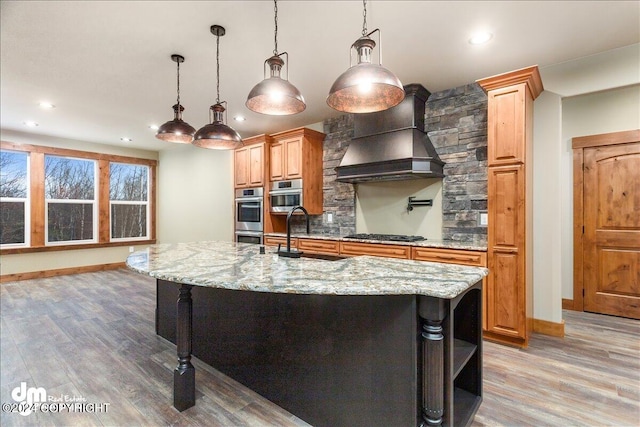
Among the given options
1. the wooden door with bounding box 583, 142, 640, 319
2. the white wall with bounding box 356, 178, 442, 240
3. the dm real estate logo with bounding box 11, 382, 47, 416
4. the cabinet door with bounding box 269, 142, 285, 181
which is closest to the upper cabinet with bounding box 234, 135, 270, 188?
the cabinet door with bounding box 269, 142, 285, 181

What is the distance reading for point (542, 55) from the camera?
285cm

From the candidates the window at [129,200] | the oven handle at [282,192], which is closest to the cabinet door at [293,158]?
the oven handle at [282,192]

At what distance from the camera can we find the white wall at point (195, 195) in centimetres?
605

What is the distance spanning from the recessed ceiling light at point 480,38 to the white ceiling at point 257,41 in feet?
0.19

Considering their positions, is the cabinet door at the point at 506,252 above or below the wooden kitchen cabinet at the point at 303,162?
below

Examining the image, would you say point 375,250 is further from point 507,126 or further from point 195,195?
point 195,195

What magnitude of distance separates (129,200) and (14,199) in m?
1.84

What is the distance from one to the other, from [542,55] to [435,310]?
2.89 meters

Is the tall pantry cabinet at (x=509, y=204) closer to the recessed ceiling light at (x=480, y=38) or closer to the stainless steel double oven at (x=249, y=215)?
the recessed ceiling light at (x=480, y=38)

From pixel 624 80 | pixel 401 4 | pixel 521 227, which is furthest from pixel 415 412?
pixel 624 80

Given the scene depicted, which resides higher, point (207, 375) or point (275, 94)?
point (275, 94)

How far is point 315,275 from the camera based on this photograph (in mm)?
1524

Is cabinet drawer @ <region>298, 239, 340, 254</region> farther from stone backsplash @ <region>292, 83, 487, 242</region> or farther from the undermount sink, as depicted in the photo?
→ the undermount sink

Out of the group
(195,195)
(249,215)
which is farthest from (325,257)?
(195,195)
